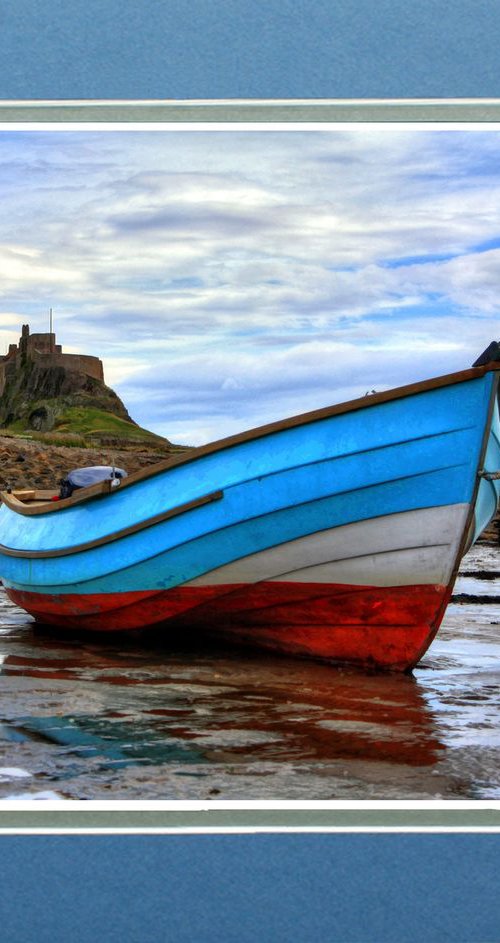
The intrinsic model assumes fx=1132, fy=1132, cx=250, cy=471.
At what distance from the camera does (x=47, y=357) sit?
354cm

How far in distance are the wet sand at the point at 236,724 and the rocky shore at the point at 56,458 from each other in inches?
30.5

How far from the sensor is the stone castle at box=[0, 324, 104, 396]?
11.3 ft

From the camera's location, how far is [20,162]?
3355 millimetres

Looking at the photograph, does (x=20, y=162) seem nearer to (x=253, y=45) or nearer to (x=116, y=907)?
(x=253, y=45)

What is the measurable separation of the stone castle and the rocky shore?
0.41 metres

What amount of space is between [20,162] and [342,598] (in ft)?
6.27

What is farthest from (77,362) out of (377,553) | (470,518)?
(470,518)

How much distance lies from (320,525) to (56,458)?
4.19 feet

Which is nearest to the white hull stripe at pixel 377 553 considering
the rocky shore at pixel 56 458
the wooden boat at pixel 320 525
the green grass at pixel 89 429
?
the wooden boat at pixel 320 525

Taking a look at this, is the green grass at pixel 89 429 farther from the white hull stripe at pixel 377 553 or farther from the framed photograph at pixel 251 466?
the white hull stripe at pixel 377 553

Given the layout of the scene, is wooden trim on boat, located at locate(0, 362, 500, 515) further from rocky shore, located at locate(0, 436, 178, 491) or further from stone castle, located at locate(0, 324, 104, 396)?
stone castle, located at locate(0, 324, 104, 396)

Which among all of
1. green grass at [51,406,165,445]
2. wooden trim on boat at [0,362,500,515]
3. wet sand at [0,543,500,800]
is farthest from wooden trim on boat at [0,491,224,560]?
green grass at [51,406,165,445]

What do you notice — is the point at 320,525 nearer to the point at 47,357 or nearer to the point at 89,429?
the point at 89,429

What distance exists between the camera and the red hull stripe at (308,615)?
407 centimetres
